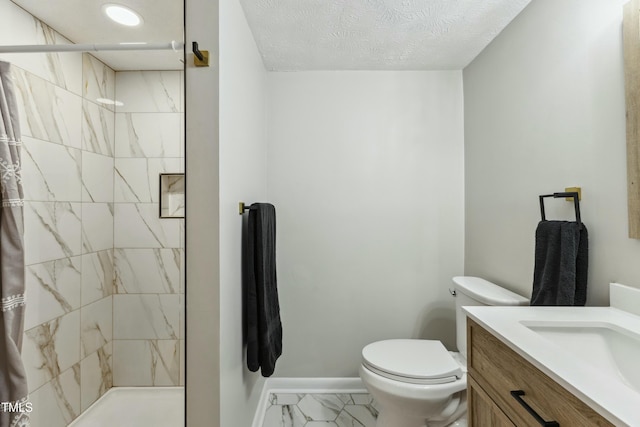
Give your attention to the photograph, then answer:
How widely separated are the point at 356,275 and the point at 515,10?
1.75 meters

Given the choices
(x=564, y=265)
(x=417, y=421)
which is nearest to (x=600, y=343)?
(x=564, y=265)

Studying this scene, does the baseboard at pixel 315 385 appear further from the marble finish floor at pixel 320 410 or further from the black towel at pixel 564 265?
the black towel at pixel 564 265

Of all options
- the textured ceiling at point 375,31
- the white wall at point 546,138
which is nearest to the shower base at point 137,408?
the white wall at point 546,138

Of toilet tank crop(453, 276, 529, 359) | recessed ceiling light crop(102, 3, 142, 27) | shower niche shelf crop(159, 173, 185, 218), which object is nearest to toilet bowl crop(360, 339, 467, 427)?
toilet tank crop(453, 276, 529, 359)

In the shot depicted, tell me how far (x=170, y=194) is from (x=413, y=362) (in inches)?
61.0

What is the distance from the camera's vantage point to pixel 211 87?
1.23 meters

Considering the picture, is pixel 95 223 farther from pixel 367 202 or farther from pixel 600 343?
pixel 600 343

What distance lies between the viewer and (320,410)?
2.06 metres

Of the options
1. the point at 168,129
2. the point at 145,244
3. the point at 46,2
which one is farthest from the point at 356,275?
the point at 46,2

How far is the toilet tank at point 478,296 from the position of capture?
153cm

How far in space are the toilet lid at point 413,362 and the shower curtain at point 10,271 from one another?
1.41m

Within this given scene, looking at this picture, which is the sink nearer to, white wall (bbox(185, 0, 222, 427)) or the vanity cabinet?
the vanity cabinet

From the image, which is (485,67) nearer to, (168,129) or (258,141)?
(258,141)

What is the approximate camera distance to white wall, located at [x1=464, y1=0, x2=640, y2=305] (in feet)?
3.72
